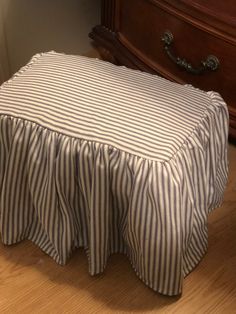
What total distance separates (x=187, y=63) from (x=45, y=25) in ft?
2.10

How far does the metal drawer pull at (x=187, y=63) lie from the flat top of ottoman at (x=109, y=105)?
0.72 feet

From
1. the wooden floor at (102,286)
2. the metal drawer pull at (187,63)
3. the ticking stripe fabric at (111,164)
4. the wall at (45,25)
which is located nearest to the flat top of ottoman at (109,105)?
the ticking stripe fabric at (111,164)

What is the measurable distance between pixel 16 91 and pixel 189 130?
0.41 meters

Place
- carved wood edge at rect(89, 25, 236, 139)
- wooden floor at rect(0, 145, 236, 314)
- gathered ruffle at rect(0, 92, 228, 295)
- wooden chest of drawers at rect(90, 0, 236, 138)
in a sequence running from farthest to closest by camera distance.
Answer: carved wood edge at rect(89, 25, 236, 139)
wooden chest of drawers at rect(90, 0, 236, 138)
wooden floor at rect(0, 145, 236, 314)
gathered ruffle at rect(0, 92, 228, 295)

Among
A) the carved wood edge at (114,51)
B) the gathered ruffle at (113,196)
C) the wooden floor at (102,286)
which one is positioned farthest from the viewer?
the carved wood edge at (114,51)

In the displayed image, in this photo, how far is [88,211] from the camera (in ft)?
3.16

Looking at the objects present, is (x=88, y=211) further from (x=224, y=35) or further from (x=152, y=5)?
(x=152, y=5)

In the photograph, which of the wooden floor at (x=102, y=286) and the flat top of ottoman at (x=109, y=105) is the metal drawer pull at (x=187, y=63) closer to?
the flat top of ottoman at (x=109, y=105)

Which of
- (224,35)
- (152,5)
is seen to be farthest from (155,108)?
(152,5)

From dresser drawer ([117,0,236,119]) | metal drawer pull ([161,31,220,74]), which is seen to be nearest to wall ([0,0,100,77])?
dresser drawer ([117,0,236,119])

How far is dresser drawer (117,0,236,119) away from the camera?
121 cm

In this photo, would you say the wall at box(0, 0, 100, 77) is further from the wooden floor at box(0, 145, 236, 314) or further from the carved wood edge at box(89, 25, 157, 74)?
the wooden floor at box(0, 145, 236, 314)

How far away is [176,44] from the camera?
1.32 meters

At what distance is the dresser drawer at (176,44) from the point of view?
121cm
